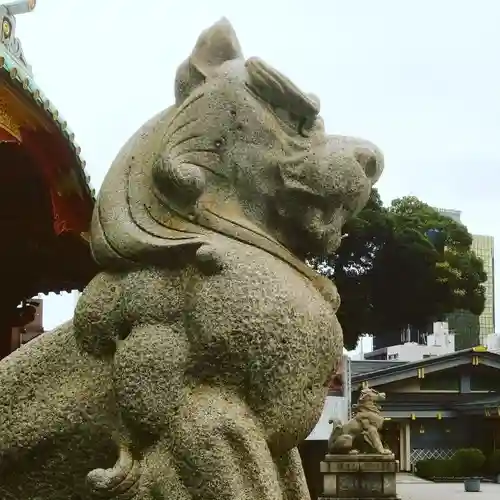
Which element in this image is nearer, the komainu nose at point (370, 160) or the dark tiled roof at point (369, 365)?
the komainu nose at point (370, 160)

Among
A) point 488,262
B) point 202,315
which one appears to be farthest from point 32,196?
point 488,262

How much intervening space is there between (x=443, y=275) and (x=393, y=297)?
2.26m

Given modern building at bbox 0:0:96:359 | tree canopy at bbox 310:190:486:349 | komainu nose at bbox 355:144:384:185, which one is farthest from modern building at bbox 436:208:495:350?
komainu nose at bbox 355:144:384:185

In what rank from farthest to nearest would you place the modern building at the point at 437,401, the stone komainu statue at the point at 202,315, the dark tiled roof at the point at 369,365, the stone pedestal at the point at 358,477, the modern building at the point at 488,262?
the modern building at the point at 488,262 → the dark tiled roof at the point at 369,365 → the modern building at the point at 437,401 → the stone pedestal at the point at 358,477 → the stone komainu statue at the point at 202,315

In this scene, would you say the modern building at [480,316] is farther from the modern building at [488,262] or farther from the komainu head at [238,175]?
the komainu head at [238,175]

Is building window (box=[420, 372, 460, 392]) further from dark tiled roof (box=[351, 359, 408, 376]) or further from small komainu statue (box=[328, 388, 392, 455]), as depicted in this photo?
small komainu statue (box=[328, 388, 392, 455])

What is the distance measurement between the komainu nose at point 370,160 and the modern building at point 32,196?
333 centimetres

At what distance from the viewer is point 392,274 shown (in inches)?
848

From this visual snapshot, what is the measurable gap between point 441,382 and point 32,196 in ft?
54.7

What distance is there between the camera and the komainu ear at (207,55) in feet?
8.38

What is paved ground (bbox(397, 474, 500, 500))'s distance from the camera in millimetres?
15562

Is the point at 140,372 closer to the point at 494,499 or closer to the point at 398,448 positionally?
the point at 494,499

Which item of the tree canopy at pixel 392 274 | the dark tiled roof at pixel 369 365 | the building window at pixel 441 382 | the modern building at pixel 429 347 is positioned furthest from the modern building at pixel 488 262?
the building window at pixel 441 382

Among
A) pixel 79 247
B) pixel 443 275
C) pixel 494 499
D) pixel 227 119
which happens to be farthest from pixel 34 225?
pixel 443 275
